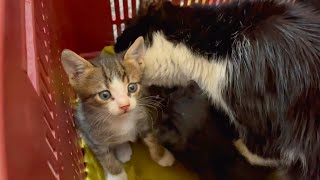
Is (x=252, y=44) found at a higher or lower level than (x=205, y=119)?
higher

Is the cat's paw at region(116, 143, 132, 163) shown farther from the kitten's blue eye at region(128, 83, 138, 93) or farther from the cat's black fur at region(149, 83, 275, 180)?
the kitten's blue eye at region(128, 83, 138, 93)

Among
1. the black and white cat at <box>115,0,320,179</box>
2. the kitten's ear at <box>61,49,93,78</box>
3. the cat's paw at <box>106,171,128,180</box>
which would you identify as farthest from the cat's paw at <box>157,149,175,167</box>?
the kitten's ear at <box>61,49,93,78</box>

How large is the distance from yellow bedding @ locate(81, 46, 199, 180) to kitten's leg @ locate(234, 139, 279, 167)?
0.16m

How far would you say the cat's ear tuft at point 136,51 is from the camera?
1.06 meters

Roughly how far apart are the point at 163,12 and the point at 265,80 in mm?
276

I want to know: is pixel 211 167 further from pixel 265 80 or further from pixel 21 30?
pixel 21 30

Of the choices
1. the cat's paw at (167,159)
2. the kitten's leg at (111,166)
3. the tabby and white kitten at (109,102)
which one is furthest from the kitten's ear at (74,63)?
the cat's paw at (167,159)

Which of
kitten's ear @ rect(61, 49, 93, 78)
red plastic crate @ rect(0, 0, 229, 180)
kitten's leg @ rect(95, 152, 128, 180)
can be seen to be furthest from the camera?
kitten's leg @ rect(95, 152, 128, 180)

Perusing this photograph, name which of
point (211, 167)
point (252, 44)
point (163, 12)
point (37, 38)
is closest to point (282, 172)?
point (211, 167)

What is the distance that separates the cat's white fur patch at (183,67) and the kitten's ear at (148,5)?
0.07 meters

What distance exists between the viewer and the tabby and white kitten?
104cm

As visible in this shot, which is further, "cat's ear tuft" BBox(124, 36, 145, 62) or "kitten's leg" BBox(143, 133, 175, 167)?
"kitten's leg" BBox(143, 133, 175, 167)

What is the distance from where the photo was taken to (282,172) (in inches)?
45.2

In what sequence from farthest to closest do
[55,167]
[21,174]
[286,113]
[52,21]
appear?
[52,21]
[286,113]
[55,167]
[21,174]
